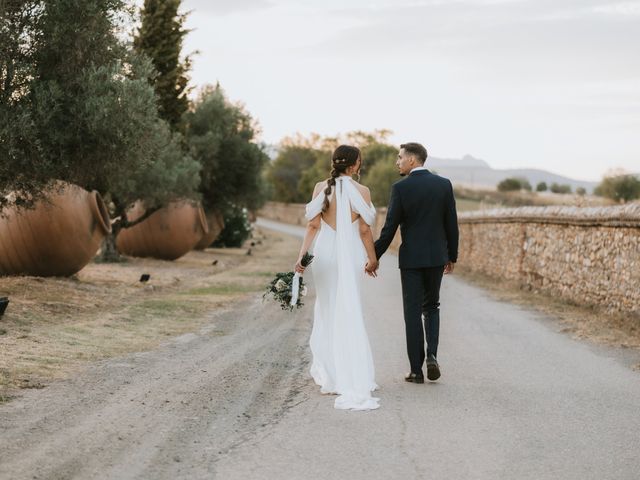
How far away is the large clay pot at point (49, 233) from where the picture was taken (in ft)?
46.1

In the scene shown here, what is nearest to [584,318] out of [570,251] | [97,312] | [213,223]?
[570,251]

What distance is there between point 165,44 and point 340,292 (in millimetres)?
19008

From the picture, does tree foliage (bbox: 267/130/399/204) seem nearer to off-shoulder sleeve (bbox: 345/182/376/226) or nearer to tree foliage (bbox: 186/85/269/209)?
tree foliage (bbox: 186/85/269/209)

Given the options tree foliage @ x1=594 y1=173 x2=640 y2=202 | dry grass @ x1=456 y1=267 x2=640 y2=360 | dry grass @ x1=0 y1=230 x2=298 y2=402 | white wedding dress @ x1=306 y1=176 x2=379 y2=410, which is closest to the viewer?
white wedding dress @ x1=306 y1=176 x2=379 y2=410

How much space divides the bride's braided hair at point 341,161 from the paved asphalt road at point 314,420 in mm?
1727

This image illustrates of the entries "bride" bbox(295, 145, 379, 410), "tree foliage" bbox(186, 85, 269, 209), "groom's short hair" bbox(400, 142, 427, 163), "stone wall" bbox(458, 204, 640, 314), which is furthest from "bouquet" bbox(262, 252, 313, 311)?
"tree foliage" bbox(186, 85, 269, 209)

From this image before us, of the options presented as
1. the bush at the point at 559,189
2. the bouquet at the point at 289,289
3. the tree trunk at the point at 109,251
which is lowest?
the bush at the point at 559,189

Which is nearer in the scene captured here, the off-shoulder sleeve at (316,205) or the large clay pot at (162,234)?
the off-shoulder sleeve at (316,205)

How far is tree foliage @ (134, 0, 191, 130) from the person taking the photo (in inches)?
934

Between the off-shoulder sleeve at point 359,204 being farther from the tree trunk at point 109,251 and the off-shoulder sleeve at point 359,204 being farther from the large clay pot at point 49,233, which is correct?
the tree trunk at point 109,251

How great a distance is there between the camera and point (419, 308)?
6.99 meters

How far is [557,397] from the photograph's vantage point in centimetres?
658

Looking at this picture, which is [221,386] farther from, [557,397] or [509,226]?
[509,226]

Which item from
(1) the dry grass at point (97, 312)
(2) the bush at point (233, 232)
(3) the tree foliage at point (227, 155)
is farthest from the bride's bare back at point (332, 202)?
(2) the bush at point (233, 232)
